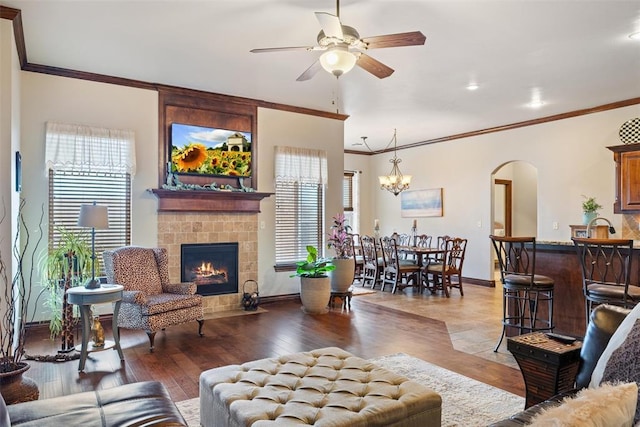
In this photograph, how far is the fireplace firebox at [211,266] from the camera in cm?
561

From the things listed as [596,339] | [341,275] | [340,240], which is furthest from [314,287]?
[596,339]

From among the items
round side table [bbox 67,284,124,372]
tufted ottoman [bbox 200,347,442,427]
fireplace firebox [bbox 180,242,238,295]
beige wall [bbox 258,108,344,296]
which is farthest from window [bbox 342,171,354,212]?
tufted ottoman [bbox 200,347,442,427]

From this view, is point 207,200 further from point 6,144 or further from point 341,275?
point 6,144

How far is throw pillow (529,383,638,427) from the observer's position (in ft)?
3.16

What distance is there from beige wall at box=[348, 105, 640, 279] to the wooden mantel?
14.3ft

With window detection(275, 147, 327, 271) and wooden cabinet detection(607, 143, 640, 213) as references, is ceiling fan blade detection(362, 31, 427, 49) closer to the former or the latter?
window detection(275, 147, 327, 271)

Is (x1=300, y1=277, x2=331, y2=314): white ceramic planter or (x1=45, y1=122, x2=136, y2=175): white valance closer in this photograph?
(x1=45, y1=122, x2=136, y2=175): white valance

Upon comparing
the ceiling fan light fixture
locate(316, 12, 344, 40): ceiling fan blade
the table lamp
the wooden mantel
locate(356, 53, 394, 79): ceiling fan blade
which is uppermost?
locate(316, 12, 344, 40): ceiling fan blade

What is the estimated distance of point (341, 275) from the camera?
5969 millimetres

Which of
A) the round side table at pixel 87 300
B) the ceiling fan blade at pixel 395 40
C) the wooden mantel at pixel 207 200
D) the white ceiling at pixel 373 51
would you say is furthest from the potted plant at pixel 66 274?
the ceiling fan blade at pixel 395 40

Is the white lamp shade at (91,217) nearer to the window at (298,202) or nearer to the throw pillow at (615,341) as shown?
the window at (298,202)

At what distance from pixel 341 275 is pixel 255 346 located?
208 cm

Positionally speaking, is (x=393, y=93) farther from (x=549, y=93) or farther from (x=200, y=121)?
(x=200, y=121)

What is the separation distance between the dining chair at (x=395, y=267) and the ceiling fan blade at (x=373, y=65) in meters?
3.97
